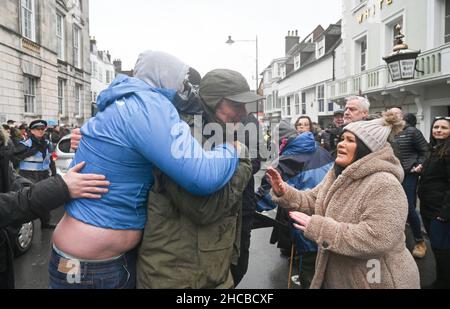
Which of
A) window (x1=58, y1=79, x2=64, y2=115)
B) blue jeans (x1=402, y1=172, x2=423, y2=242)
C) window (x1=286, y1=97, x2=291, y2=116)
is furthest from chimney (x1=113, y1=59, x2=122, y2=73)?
blue jeans (x1=402, y1=172, x2=423, y2=242)

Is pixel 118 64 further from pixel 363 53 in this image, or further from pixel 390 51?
pixel 390 51

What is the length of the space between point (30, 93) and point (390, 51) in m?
18.0

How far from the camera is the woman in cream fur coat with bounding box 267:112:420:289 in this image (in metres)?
1.87

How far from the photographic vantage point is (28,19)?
18.2 metres

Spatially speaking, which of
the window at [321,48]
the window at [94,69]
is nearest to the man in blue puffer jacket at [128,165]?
the window at [321,48]

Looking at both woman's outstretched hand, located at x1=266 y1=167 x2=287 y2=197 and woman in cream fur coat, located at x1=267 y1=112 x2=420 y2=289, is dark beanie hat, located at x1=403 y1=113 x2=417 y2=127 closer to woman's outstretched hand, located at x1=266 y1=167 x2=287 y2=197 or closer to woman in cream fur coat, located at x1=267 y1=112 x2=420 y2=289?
woman in cream fur coat, located at x1=267 y1=112 x2=420 y2=289

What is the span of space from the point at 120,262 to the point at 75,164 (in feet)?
1.69

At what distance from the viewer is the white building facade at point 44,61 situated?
1532cm

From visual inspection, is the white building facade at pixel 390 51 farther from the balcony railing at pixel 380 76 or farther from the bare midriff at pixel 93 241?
the bare midriff at pixel 93 241

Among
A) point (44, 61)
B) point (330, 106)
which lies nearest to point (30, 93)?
point (44, 61)

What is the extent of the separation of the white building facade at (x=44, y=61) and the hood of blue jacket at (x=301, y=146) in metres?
14.8

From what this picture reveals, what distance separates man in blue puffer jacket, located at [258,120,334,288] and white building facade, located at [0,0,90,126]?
1481cm

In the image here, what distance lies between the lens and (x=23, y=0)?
1727 cm
